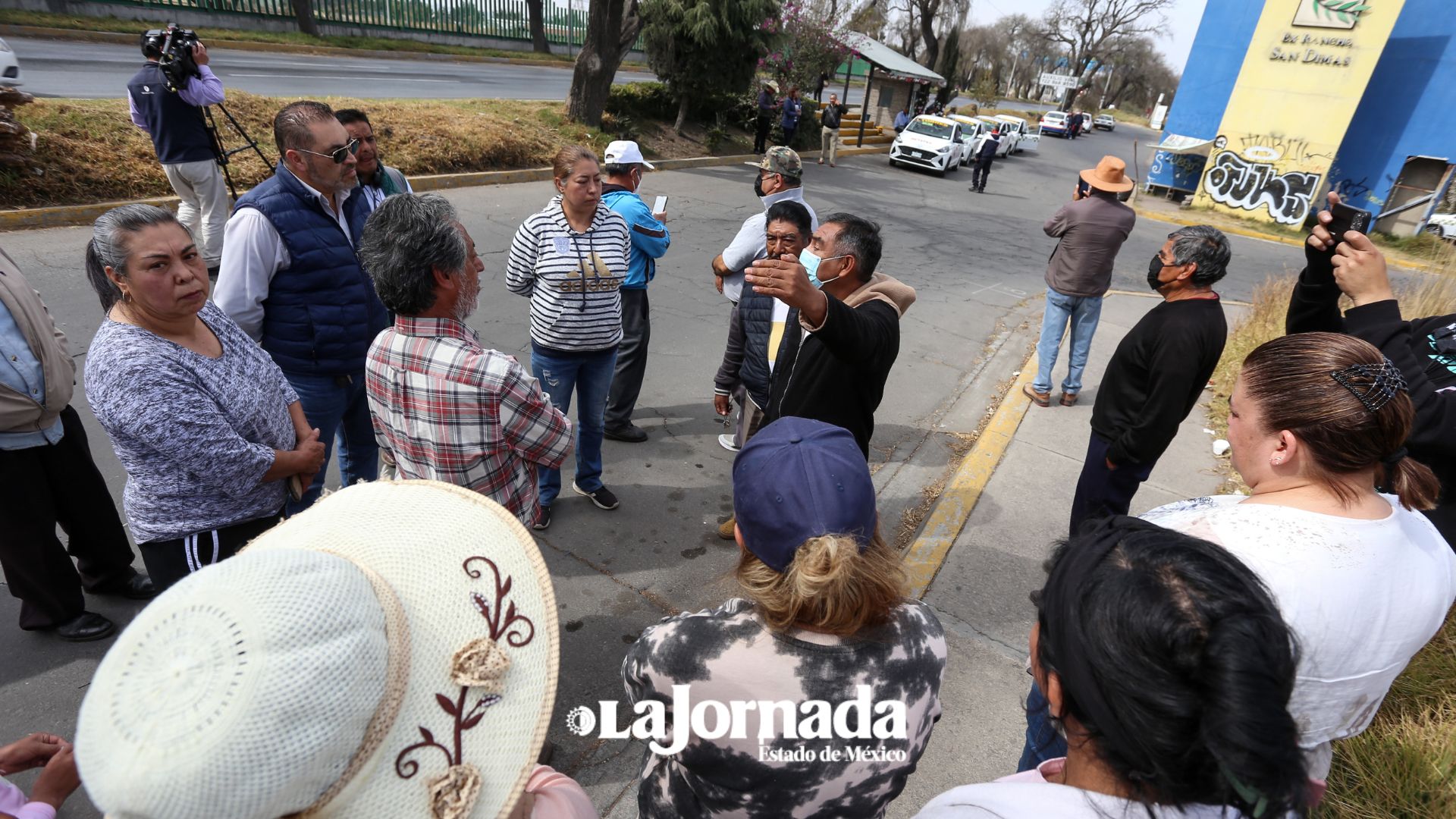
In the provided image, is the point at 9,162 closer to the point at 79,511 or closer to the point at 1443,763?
the point at 79,511

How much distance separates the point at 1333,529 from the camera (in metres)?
1.57

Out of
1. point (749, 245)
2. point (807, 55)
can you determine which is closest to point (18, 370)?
point (749, 245)

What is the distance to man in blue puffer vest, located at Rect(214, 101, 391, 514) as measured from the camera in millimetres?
2775

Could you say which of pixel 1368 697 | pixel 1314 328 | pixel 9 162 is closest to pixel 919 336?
pixel 1314 328

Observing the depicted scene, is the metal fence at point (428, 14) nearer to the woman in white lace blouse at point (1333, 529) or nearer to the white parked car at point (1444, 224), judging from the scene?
the woman in white lace blouse at point (1333, 529)

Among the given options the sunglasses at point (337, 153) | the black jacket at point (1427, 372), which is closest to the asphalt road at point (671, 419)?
the black jacket at point (1427, 372)

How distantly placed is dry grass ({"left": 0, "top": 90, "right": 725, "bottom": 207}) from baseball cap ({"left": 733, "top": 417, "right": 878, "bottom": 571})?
8.85 metres

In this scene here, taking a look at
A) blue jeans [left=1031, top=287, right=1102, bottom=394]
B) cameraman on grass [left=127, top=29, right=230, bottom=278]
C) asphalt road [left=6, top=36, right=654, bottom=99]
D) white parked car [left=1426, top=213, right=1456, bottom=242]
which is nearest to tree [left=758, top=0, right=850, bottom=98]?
asphalt road [left=6, top=36, right=654, bottom=99]

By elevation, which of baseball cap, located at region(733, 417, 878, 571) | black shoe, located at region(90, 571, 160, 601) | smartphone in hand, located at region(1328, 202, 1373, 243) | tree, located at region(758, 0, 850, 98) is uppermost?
tree, located at region(758, 0, 850, 98)

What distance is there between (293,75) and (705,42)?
366 inches

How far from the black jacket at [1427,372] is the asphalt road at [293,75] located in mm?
14483

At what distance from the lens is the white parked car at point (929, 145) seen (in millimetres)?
20250

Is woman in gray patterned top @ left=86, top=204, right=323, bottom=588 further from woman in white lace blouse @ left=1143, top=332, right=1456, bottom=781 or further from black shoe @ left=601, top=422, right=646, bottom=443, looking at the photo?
woman in white lace blouse @ left=1143, top=332, right=1456, bottom=781

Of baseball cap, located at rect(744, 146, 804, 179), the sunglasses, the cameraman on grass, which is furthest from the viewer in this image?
the cameraman on grass
